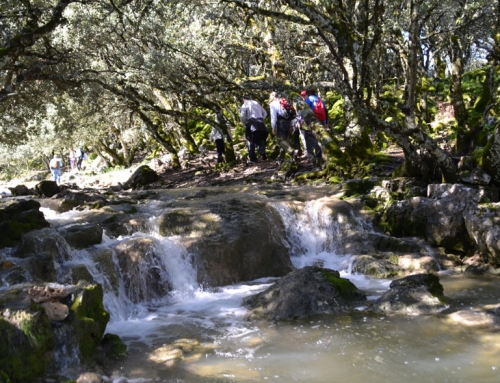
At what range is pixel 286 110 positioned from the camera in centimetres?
1600

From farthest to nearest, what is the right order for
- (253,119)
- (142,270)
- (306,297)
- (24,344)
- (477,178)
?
(253,119)
(477,178)
(142,270)
(306,297)
(24,344)

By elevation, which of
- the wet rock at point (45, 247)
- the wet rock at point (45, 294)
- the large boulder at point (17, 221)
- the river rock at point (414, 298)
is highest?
the large boulder at point (17, 221)

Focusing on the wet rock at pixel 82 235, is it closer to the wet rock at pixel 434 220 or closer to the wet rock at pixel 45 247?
the wet rock at pixel 45 247

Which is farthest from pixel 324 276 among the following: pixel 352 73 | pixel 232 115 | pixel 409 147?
pixel 232 115

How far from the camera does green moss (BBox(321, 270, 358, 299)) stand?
7770 mm

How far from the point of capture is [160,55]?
17.0 m

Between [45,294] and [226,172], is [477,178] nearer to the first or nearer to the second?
[45,294]

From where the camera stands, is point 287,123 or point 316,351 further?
point 287,123

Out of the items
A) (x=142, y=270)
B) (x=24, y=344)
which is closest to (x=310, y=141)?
(x=142, y=270)

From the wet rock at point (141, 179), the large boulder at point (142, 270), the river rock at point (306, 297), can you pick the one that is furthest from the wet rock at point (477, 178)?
the wet rock at point (141, 179)

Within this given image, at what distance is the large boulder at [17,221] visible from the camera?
8.90m

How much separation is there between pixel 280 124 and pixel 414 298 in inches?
391

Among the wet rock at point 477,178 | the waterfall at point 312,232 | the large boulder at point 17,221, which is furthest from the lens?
the waterfall at point 312,232

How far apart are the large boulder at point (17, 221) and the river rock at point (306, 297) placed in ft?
14.4
